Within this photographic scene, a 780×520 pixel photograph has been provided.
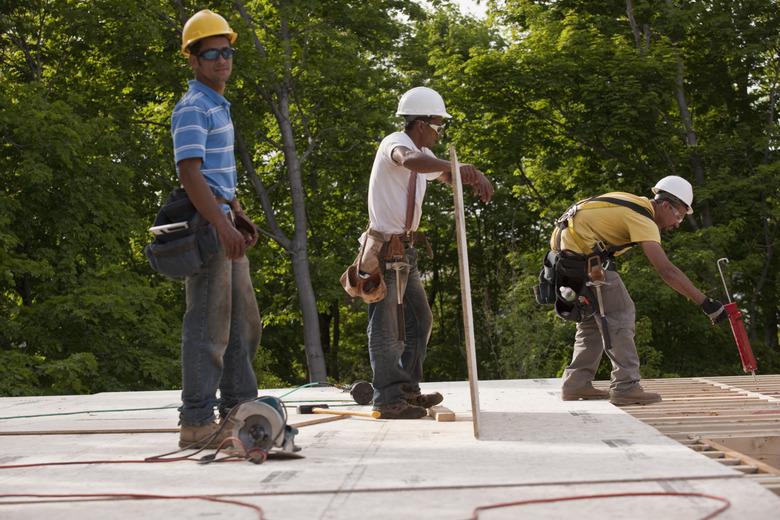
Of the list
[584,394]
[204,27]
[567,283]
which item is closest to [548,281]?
[567,283]

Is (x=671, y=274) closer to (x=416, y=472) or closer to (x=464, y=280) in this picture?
(x=464, y=280)

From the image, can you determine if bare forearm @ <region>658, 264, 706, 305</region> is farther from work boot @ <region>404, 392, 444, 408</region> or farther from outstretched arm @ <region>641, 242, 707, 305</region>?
work boot @ <region>404, 392, 444, 408</region>

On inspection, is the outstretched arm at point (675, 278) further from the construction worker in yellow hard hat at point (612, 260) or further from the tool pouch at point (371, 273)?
the tool pouch at point (371, 273)

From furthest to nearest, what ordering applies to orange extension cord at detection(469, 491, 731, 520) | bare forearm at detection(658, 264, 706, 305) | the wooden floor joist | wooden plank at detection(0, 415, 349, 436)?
bare forearm at detection(658, 264, 706, 305)
wooden plank at detection(0, 415, 349, 436)
the wooden floor joist
orange extension cord at detection(469, 491, 731, 520)

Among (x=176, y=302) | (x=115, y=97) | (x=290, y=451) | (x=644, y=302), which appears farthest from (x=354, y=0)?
(x=290, y=451)

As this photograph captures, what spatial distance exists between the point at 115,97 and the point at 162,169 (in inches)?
75.8

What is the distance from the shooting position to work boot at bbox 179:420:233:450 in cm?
427

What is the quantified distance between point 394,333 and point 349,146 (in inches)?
561

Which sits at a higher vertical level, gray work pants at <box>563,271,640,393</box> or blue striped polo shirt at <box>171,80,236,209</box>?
blue striped polo shirt at <box>171,80,236,209</box>

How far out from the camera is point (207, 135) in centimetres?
434

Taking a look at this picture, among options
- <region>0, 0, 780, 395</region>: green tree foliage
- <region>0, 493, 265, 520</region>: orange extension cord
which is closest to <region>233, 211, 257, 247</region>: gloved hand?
<region>0, 493, 265, 520</region>: orange extension cord

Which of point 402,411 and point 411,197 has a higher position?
point 411,197

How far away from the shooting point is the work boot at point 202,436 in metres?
4.27

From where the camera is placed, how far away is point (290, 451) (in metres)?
4.04
